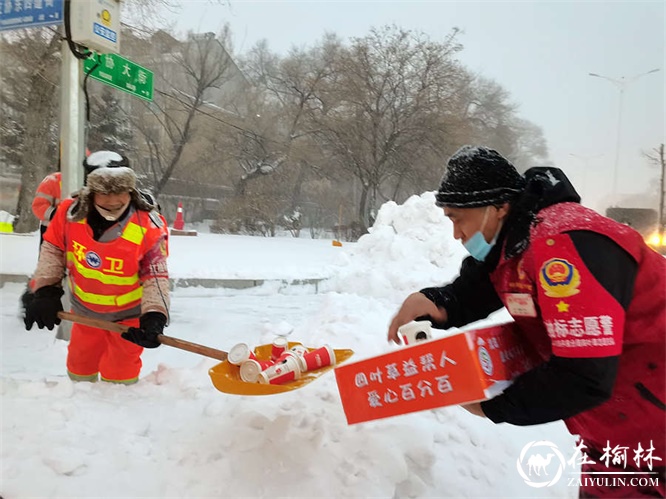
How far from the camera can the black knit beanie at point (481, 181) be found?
1472 mm

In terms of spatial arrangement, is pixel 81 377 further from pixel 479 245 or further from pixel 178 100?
pixel 178 100

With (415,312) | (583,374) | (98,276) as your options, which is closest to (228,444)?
(415,312)

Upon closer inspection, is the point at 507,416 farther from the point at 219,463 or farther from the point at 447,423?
the point at 447,423

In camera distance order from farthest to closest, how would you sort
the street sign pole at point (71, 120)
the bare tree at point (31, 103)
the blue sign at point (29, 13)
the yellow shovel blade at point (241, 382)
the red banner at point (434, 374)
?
the bare tree at point (31, 103) → the street sign pole at point (71, 120) → the blue sign at point (29, 13) → the yellow shovel blade at point (241, 382) → the red banner at point (434, 374)

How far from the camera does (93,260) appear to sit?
9.07ft

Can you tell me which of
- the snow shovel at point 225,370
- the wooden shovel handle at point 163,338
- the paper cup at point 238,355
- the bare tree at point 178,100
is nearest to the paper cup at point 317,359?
the snow shovel at point 225,370

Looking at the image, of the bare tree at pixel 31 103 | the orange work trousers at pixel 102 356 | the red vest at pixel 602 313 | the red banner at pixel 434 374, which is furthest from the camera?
the bare tree at pixel 31 103

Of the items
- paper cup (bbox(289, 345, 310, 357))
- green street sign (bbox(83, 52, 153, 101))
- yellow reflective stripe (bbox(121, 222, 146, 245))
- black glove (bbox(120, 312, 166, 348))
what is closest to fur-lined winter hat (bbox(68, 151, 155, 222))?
yellow reflective stripe (bbox(121, 222, 146, 245))

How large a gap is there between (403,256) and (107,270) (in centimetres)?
604

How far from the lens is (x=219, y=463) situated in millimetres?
1960

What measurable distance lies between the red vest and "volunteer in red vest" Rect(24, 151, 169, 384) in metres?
2.05

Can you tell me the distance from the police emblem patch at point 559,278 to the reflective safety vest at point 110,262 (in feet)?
7.49

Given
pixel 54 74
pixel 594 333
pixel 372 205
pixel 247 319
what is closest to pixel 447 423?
pixel 594 333

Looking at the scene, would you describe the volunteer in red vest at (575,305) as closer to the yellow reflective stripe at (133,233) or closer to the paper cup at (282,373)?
the paper cup at (282,373)
